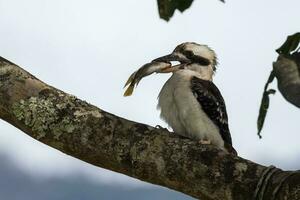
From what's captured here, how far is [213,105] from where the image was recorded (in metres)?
6.36

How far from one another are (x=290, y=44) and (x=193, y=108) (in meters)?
3.53

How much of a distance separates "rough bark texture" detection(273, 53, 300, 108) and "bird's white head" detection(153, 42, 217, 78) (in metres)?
4.32

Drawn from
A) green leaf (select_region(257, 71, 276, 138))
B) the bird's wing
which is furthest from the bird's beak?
green leaf (select_region(257, 71, 276, 138))

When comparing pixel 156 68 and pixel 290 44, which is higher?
pixel 290 44

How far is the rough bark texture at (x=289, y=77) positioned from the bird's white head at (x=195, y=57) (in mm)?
4325

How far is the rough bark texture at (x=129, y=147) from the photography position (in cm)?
323

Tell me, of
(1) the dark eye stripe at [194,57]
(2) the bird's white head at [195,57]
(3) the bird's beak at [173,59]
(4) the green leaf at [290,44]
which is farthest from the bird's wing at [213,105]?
(4) the green leaf at [290,44]

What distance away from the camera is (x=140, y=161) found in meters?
3.48

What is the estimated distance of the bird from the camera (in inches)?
242

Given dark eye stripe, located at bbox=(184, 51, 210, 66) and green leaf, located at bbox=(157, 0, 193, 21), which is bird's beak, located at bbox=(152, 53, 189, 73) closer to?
dark eye stripe, located at bbox=(184, 51, 210, 66)

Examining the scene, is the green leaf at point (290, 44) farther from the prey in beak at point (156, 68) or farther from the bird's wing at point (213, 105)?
the bird's wing at point (213, 105)

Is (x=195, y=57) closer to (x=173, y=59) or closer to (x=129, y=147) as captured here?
(x=173, y=59)

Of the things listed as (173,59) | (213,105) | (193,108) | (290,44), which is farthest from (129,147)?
(173,59)

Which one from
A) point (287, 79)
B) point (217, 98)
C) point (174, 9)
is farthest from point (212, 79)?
point (287, 79)
